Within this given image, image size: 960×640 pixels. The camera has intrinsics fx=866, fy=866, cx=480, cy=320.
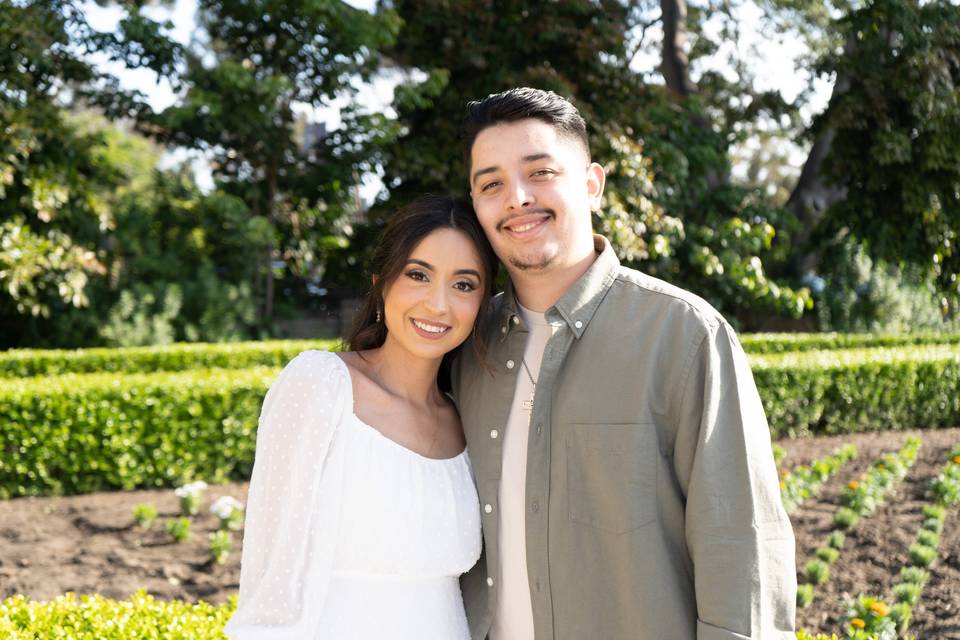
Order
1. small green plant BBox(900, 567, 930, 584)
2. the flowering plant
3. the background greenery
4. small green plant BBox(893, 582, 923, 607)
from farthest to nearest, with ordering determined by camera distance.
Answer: the background greenery
the flowering plant
small green plant BBox(900, 567, 930, 584)
small green plant BBox(893, 582, 923, 607)

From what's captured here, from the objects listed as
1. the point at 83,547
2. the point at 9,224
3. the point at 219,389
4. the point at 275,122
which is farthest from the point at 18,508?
the point at 275,122

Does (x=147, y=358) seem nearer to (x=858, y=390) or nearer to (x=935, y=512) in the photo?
(x=858, y=390)

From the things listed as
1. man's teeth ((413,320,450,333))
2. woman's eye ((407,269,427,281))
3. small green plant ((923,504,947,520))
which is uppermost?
woman's eye ((407,269,427,281))

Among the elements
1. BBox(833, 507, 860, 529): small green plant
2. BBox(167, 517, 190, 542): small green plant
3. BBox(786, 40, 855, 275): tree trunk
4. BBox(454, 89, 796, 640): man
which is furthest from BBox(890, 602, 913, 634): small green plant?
BBox(786, 40, 855, 275): tree trunk

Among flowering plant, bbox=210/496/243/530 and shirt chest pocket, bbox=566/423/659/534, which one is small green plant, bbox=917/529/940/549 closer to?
shirt chest pocket, bbox=566/423/659/534

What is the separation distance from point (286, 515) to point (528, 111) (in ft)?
3.76

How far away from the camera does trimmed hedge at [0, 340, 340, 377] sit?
30.2 feet

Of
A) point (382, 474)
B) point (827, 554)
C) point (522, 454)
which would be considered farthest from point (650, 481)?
point (827, 554)

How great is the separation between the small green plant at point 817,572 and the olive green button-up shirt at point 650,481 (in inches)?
114

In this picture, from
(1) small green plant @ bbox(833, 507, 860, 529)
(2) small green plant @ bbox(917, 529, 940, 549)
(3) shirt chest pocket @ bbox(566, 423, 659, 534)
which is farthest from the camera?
(1) small green plant @ bbox(833, 507, 860, 529)

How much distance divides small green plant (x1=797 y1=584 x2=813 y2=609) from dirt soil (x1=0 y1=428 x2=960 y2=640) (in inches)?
1.9

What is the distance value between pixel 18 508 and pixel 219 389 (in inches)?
61.0

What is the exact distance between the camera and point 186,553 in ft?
16.7

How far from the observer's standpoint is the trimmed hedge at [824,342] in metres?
11.0
